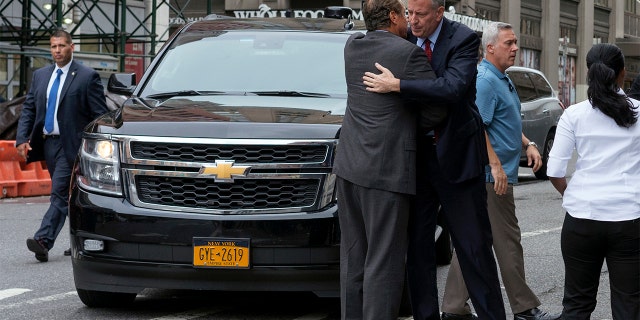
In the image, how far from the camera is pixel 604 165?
18.1ft

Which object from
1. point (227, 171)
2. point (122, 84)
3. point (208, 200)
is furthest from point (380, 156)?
point (122, 84)

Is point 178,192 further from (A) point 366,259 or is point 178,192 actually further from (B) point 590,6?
(B) point 590,6

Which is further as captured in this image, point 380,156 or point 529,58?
point 529,58

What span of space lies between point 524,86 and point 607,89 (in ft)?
43.9

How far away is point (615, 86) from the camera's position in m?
5.52

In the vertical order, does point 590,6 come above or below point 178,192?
above

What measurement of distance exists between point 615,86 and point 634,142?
10.6 inches

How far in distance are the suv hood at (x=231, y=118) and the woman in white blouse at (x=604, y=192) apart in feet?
5.81

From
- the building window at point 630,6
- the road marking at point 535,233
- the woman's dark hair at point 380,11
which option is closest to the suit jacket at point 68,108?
the road marking at point 535,233

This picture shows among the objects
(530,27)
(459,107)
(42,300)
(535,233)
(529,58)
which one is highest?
(530,27)

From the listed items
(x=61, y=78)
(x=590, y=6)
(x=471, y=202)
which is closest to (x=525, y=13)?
(x=590, y=6)

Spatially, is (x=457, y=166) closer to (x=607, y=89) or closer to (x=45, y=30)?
(x=607, y=89)

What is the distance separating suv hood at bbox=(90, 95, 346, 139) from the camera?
6.91 m

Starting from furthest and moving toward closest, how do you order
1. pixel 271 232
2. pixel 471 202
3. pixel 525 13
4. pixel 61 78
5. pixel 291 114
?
pixel 525 13 < pixel 61 78 < pixel 291 114 < pixel 271 232 < pixel 471 202
